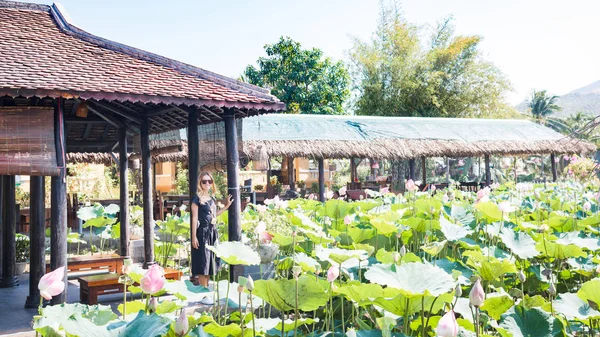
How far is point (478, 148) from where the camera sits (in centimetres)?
1745

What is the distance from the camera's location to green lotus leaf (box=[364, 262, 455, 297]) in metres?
2.01

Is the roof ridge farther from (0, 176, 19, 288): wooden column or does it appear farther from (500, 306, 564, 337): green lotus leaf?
(500, 306, 564, 337): green lotus leaf

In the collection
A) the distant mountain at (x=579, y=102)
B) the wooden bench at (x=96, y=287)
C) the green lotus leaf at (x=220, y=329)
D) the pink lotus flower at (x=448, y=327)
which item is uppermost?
the distant mountain at (x=579, y=102)

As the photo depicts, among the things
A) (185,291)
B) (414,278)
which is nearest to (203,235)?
(185,291)

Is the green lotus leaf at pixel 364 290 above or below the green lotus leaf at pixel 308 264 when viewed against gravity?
below

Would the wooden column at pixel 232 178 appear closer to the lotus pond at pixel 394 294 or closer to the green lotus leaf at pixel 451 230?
the lotus pond at pixel 394 294

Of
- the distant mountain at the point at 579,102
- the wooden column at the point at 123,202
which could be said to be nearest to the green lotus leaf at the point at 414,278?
the wooden column at the point at 123,202

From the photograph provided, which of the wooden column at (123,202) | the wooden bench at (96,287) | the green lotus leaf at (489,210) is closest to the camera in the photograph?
the green lotus leaf at (489,210)

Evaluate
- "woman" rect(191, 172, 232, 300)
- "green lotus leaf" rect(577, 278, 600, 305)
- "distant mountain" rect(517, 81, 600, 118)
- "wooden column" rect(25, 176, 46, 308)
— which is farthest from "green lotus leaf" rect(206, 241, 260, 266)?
"distant mountain" rect(517, 81, 600, 118)

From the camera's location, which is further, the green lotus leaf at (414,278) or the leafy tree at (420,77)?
the leafy tree at (420,77)

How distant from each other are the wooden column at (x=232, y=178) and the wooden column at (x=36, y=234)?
169 centimetres

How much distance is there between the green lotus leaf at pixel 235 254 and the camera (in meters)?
2.48

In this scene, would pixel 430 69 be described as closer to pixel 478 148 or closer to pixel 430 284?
pixel 478 148

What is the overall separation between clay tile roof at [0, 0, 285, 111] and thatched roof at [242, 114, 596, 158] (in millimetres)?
8043
